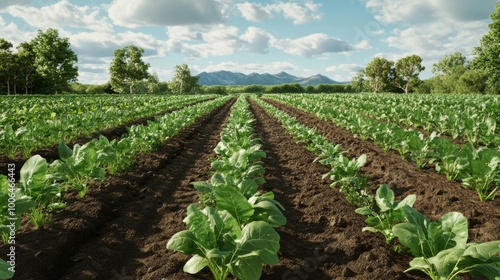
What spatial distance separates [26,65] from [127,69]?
2427cm

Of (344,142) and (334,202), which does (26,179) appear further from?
(344,142)

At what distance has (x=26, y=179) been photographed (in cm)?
336

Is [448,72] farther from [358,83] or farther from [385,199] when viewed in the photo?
[385,199]

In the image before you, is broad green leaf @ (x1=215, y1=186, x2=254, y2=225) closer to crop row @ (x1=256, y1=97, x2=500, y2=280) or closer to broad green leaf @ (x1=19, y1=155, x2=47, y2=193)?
crop row @ (x1=256, y1=97, x2=500, y2=280)

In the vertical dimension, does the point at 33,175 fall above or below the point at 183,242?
above

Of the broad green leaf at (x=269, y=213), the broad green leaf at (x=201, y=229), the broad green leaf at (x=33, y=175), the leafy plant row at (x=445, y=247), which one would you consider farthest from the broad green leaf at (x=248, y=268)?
the broad green leaf at (x=33, y=175)

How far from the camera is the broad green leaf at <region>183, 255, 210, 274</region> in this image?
2.43 m

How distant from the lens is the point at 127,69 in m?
74.8

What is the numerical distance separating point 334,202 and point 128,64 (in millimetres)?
79617

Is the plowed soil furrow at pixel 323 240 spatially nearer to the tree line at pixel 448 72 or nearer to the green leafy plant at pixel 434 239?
the green leafy plant at pixel 434 239

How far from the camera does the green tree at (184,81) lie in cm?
9656

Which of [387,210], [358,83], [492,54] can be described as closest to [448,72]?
[358,83]

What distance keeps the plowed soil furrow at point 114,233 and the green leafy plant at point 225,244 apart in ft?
1.75

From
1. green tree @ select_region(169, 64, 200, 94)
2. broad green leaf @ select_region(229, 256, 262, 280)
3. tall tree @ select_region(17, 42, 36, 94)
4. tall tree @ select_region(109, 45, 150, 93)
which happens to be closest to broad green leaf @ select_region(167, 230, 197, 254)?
broad green leaf @ select_region(229, 256, 262, 280)
